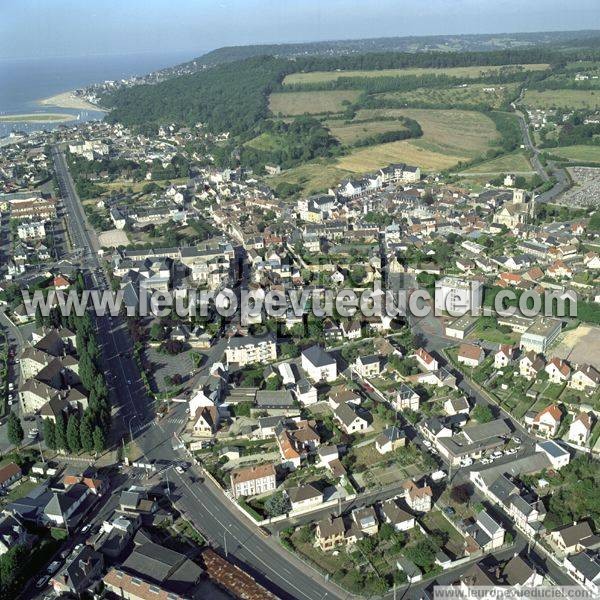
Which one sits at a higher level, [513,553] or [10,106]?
[10,106]

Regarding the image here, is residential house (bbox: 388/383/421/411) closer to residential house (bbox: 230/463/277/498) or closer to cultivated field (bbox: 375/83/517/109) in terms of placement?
residential house (bbox: 230/463/277/498)

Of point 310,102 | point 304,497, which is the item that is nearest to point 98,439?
point 304,497

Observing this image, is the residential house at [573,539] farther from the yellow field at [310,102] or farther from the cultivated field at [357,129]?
the yellow field at [310,102]

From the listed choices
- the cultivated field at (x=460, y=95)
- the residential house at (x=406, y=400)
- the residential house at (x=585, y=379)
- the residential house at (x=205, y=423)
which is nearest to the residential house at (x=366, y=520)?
the residential house at (x=406, y=400)

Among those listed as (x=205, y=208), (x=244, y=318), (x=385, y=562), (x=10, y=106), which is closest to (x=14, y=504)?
(x=385, y=562)

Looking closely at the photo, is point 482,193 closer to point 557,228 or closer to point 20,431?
point 557,228
